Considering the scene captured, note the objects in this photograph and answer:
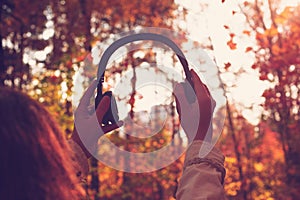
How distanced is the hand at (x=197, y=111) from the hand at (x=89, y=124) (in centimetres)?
25

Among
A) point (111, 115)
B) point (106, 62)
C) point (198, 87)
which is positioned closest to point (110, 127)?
point (111, 115)

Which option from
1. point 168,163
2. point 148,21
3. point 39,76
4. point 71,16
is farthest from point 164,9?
point 39,76

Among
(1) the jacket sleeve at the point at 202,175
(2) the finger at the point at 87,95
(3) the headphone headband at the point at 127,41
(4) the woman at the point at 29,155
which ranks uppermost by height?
(3) the headphone headband at the point at 127,41

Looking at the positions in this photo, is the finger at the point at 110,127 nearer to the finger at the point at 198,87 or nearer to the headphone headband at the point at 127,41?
the headphone headband at the point at 127,41

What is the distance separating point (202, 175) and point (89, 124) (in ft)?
1.53

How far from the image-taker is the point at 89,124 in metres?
1.51

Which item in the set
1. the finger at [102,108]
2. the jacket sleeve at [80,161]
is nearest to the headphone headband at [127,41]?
the finger at [102,108]

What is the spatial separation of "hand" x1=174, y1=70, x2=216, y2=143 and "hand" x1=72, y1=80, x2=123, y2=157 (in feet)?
0.82

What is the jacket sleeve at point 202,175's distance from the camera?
1188 mm

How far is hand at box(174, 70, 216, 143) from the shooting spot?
53.1 inches

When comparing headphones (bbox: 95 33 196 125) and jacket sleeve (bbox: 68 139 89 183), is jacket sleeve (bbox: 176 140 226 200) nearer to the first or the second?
headphones (bbox: 95 33 196 125)

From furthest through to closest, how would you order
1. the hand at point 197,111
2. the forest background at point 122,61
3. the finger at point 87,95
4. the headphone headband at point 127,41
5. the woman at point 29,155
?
the forest background at point 122,61
the finger at point 87,95
the headphone headband at point 127,41
the hand at point 197,111
the woman at point 29,155

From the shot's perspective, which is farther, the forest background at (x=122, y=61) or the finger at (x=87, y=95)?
the forest background at (x=122, y=61)

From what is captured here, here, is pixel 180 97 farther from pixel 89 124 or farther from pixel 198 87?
pixel 89 124
